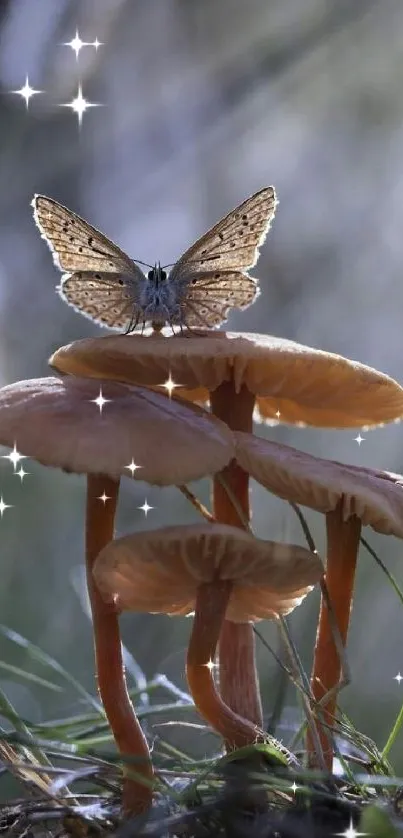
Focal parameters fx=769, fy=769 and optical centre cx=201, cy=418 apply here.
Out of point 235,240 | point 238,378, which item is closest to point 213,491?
point 238,378

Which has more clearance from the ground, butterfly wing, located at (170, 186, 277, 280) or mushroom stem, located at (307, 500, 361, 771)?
butterfly wing, located at (170, 186, 277, 280)

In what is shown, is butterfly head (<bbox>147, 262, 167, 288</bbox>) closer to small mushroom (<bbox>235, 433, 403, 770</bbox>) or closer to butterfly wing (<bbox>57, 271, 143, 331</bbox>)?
butterfly wing (<bbox>57, 271, 143, 331</bbox>)

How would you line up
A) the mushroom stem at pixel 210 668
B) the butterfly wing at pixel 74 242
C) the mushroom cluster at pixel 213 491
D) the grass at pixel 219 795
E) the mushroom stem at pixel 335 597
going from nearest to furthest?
1. the grass at pixel 219 795
2. the mushroom cluster at pixel 213 491
3. the mushroom stem at pixel 210 668
4. the mushroom stem at pixel 335 597
5. the butterfly wing at pixel 74 242

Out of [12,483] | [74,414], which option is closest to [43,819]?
[74,414]

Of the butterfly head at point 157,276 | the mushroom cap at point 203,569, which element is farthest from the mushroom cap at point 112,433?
the butterfly head at point 157,276

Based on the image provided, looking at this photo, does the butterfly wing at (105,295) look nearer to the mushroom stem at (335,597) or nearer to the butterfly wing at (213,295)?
the butterfly wing at (213,295)

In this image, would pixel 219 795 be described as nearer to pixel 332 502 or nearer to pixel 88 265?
pixel 332 502

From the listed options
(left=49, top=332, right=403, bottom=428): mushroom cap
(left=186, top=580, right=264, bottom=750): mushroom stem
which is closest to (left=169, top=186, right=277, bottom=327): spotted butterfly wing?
(left=49, top=332, right=403, bottom=428): mushroom cap
